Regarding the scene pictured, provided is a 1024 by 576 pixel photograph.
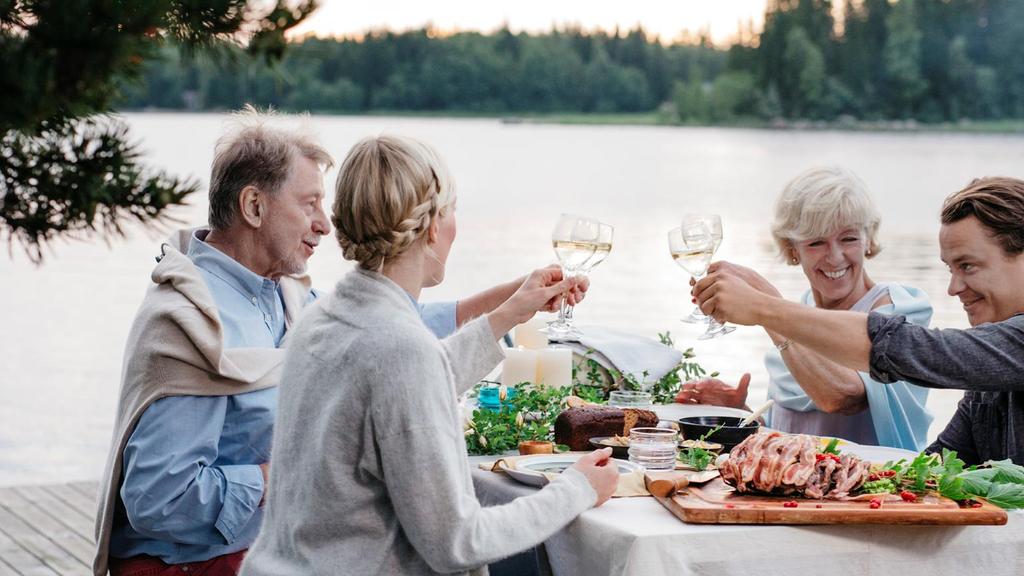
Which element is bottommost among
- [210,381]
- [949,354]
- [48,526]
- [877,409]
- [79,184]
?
[48,526]

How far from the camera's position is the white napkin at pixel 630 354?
3977mm

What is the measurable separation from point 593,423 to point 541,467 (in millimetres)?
348

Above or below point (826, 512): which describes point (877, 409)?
below

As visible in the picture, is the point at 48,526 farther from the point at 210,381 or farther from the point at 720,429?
the point at 720,429

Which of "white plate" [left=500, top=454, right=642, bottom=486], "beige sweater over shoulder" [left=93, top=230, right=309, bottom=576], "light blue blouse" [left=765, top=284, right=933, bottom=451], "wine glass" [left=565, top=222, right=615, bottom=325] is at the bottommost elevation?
"light blue blouse" [left=765, top=284, right=933, bottom=451]

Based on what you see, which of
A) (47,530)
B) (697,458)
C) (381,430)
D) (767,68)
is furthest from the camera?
(767,68)

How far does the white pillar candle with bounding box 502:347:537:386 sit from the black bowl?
73cm

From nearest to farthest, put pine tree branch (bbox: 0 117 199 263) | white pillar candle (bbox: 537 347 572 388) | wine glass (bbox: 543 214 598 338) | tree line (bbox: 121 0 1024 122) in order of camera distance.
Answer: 1. pine tree branch (bbox: 0 117 199 263)
2. wine glass (bbox: 543 214 598 338)
3. white pillar candle (bbox: 537 347 572 388)
4. tree line (bbox: 121 0 1024 122)

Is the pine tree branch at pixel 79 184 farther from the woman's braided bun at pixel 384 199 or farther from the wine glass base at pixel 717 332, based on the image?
the wine glass base at pixel 717 332

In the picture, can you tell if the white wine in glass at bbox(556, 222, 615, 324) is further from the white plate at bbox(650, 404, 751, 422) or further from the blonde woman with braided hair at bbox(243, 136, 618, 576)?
the blonde woman with braided hair at bbox(243, 136, 618, 576)

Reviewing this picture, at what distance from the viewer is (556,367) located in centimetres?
392

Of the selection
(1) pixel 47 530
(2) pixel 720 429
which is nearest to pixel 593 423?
Result: (2) pixel 720 429

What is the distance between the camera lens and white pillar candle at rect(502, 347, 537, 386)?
155 inches

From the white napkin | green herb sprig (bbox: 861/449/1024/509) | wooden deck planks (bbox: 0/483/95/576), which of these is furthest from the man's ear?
wooden deck planks (bbox: 0/483/95/576)
